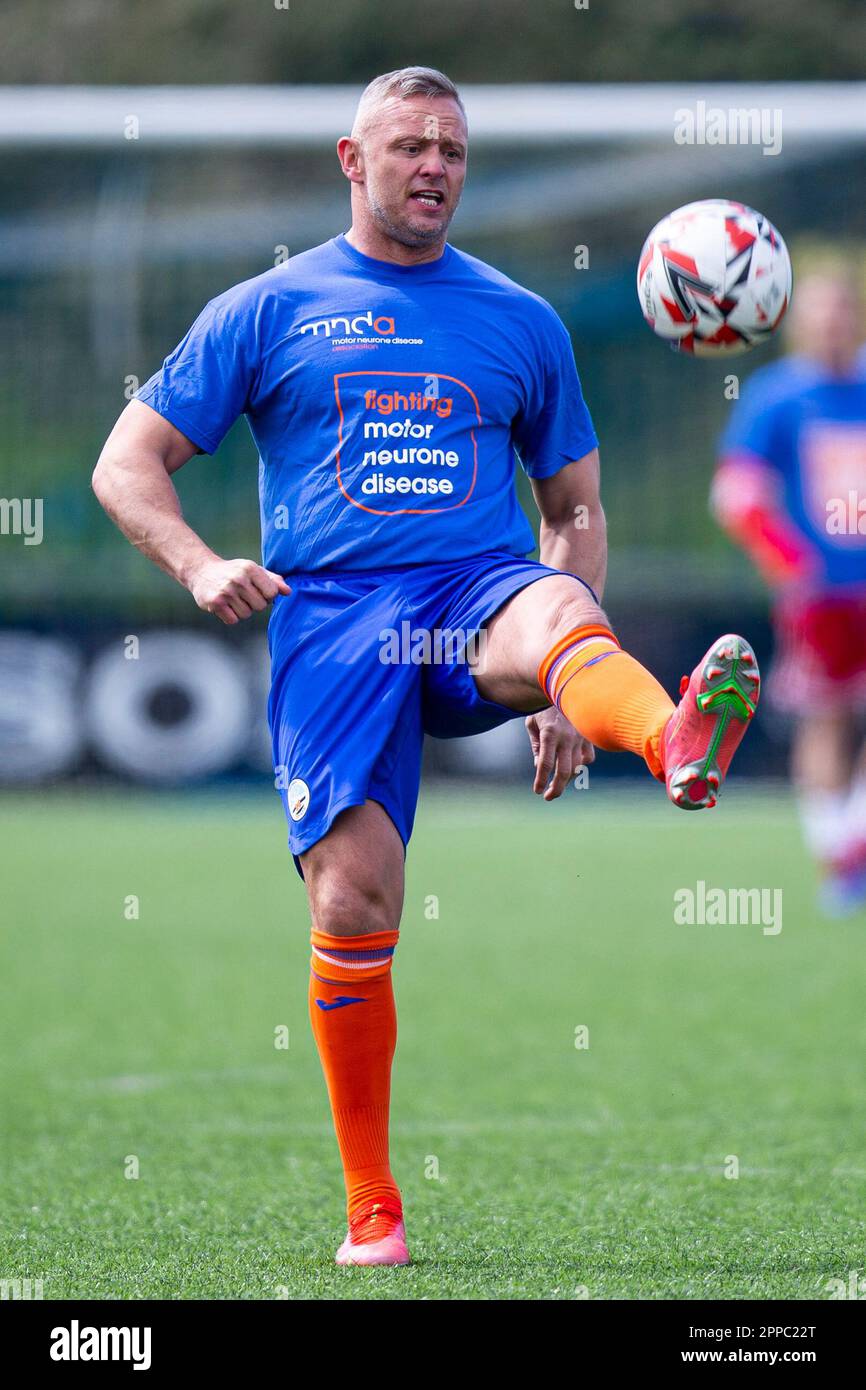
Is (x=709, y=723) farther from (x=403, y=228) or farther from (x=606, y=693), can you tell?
(x=403, y=228)

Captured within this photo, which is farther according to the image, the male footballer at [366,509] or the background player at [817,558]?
the background player at [817,558]

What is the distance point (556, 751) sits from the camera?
3.99 metres

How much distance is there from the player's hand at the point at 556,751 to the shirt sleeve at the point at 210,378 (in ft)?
2.70

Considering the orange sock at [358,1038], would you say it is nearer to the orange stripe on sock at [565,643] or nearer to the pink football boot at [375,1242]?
the pink football boot at [375,1242]

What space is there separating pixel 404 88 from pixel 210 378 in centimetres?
64

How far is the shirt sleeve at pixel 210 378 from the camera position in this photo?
383 centimetres

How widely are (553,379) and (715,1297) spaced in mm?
1762

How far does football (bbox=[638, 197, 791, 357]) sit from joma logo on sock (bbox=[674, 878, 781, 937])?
186 inches

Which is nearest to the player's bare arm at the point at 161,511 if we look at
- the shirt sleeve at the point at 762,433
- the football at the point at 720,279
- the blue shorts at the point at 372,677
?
the blue shorts at the point at 372,677

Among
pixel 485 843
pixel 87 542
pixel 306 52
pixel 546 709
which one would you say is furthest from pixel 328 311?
pixel 306 52

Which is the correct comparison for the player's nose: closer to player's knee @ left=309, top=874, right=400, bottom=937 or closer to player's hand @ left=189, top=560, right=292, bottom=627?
player's hand @ left=189, top=560, right=292, bottom=627

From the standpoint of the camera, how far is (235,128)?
1026cm
